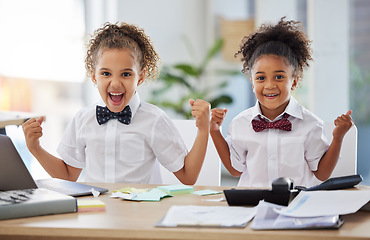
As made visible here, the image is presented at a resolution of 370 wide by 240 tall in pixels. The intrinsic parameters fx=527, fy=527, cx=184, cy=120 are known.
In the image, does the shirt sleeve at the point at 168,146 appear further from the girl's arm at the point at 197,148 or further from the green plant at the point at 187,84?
the green plant at the point at 187,84

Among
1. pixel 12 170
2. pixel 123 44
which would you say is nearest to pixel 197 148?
pixel 123 44

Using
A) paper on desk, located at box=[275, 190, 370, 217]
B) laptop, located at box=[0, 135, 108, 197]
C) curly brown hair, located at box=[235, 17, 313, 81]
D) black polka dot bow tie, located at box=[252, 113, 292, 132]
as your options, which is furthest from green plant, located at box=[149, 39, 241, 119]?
paper on desk, located at box=[275, 190, 370, 217]

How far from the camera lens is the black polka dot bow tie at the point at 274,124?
1.97m

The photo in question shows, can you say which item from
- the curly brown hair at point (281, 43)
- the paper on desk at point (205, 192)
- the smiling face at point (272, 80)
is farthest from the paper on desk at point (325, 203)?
the curly brown hair at point (281, 43)

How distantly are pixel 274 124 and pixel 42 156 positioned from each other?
88 centimetres

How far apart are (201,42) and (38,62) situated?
1.60m

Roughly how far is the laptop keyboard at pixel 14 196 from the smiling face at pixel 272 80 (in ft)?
3.05

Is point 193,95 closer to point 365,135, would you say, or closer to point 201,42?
point 201,42

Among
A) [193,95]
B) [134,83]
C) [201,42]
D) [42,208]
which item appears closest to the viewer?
[42,208]

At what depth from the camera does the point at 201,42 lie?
5047 millimetres

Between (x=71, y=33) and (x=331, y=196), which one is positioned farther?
(x=71, y=33)

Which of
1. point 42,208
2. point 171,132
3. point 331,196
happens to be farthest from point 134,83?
point 331,196

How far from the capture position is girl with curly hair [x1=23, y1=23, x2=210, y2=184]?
1944 millimetres

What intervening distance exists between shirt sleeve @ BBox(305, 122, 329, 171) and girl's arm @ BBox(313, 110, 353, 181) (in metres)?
0.02
